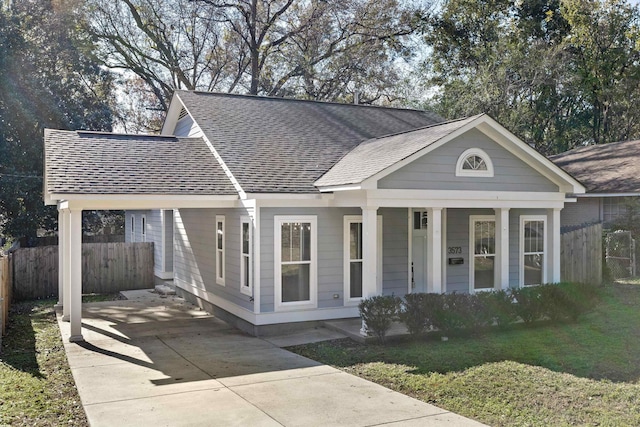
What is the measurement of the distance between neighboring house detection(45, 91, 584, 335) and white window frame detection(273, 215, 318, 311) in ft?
0.08

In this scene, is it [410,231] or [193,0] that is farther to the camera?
[193,0]

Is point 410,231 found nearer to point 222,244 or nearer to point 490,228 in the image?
point 490,228

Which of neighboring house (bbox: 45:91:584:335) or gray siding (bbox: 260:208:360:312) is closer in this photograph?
neighboring house (bbox: 45:91:584:335)

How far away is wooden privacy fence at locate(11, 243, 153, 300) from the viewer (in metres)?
17.6

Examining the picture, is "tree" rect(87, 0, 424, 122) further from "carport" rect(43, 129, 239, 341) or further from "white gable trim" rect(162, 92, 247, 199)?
"carport" rect(43, 129, 239, 341)

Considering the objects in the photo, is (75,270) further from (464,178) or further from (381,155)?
(464,178)

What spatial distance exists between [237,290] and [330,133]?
202 inches

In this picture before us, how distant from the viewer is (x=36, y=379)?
28.3 ft

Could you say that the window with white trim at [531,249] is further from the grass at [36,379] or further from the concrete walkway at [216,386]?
the grass at [36,379]

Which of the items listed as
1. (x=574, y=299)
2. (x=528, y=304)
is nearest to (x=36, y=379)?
(x=528, y=304)

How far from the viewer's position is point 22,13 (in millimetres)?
25875

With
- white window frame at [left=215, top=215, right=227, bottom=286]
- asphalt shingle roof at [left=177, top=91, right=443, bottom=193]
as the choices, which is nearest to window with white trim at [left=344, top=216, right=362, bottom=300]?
asphalt shingle roof at [left=177, top=91, right=443, bottom=193]

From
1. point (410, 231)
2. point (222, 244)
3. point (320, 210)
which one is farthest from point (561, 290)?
point (222, 244)

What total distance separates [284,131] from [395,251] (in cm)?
434
